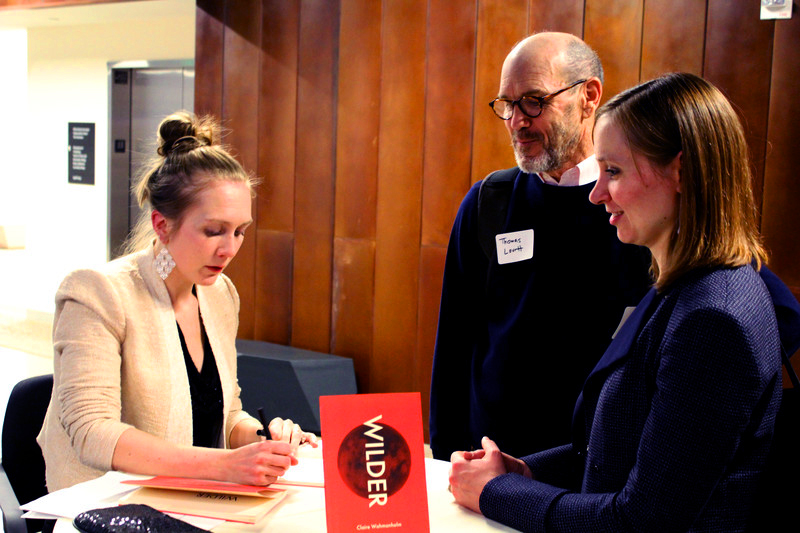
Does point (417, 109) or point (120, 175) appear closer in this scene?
point (417, 109)

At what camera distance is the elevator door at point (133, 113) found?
24.7 feet

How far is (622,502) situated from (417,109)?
3.66 meters

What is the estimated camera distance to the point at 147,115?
782cm

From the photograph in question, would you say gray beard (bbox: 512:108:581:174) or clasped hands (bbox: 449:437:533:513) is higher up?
gray beard (bbox: 512:108:581:174)

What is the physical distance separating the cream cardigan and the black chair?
0.61 ft

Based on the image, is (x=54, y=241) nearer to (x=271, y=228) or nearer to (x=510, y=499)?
(x=271, y=228)

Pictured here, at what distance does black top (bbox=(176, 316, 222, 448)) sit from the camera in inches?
80.5

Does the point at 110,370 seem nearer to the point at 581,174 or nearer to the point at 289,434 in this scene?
the point at 289,434

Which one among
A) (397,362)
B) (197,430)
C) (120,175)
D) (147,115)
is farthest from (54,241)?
(197,430)

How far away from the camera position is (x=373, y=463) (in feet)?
4.35

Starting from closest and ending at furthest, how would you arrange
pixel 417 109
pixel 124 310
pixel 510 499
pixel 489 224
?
pixel 510 499, pixel 124 310, pixel 489 224, pixel 417 109

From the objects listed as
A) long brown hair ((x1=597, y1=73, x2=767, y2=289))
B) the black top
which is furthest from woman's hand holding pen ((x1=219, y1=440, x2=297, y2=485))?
long brown hair ((x1=597, y1=73, x2=767, y2=289))

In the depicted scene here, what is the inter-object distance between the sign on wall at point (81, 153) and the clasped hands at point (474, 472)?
7.99m

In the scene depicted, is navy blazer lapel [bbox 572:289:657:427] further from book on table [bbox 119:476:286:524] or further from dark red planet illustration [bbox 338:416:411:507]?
book on table [bbox 119:476:286:524]
